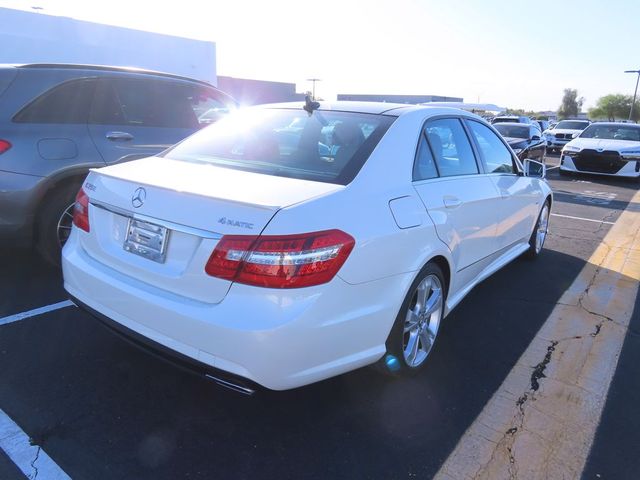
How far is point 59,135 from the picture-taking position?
4.12 metres

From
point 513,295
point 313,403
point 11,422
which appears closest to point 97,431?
point 11,422

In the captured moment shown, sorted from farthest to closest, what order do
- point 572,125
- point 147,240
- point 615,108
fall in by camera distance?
1. point 615,108
2. point 572,125
3. point 147,240

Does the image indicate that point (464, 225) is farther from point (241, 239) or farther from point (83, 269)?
point (83, 269)

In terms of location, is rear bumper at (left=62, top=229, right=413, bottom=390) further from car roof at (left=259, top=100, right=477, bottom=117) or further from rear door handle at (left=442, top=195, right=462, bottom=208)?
car roof at (left=259, top=100, right=477, bottom=117)

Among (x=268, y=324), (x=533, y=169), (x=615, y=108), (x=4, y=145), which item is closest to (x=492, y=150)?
(x=533, y=169)

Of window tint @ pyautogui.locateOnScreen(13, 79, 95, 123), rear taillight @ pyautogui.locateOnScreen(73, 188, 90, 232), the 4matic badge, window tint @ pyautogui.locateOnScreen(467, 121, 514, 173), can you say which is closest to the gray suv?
window tint @ pyautogui.locateOnScreen(13, 79, 95, 123)

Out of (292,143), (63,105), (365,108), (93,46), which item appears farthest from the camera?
(93,46)

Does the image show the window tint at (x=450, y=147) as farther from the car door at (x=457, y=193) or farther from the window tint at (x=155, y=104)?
the window tint at (x=155, y=104)

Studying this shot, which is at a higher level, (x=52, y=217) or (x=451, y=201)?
(x=451, y=201)

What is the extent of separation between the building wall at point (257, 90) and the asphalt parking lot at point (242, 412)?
152ft

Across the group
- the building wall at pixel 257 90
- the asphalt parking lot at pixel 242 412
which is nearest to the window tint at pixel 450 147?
the asphalt parking lot at pixel 242 412

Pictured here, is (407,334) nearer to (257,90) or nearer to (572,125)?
(572,125)

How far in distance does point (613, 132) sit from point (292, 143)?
1401 cm

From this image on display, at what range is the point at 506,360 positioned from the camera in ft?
11.1
